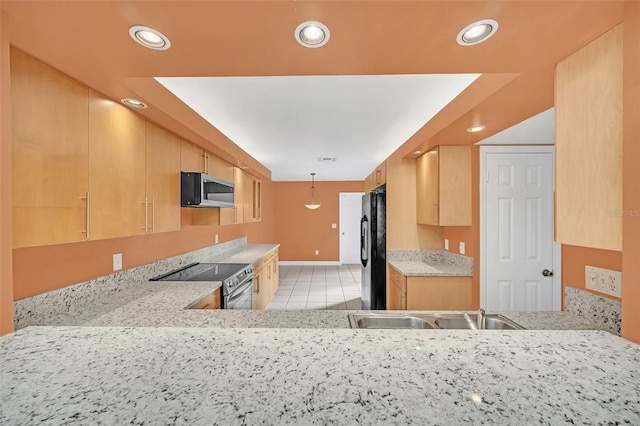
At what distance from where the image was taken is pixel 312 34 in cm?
107

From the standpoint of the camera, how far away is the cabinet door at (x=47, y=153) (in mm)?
1167

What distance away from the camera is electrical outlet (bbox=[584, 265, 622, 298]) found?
1.33m

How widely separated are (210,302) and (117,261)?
77 cm

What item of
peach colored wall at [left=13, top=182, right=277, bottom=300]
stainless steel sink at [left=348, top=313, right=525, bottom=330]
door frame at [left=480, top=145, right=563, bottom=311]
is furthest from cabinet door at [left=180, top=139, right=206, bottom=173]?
door frame at [left=480, top=145, right=563, bottom=311]

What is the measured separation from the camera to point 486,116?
6.47ft

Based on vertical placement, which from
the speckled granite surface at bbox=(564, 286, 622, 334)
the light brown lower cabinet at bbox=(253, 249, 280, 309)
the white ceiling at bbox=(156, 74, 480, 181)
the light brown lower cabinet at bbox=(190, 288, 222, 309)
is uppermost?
the white ceiling at bbox=(156, 74, 480, 181)

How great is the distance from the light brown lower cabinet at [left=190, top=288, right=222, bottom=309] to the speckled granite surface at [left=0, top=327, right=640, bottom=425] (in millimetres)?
992

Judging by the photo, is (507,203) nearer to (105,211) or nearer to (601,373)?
(601,373)

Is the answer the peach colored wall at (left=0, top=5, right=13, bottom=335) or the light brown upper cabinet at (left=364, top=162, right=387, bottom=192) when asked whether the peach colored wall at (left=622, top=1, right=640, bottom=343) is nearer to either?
the peach colored wall at (left=0, top=5, right=13, bottom=335)

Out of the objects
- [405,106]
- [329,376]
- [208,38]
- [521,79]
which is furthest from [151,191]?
[521,79]

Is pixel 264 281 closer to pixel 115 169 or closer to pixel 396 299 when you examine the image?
pixel 396 299

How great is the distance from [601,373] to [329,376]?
77cm

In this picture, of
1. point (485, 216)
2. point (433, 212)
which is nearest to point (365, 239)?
point (433, 212)

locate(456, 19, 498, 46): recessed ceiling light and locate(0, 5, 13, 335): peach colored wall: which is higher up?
locate(456, 19, 498, 46): recessed ceiling light
